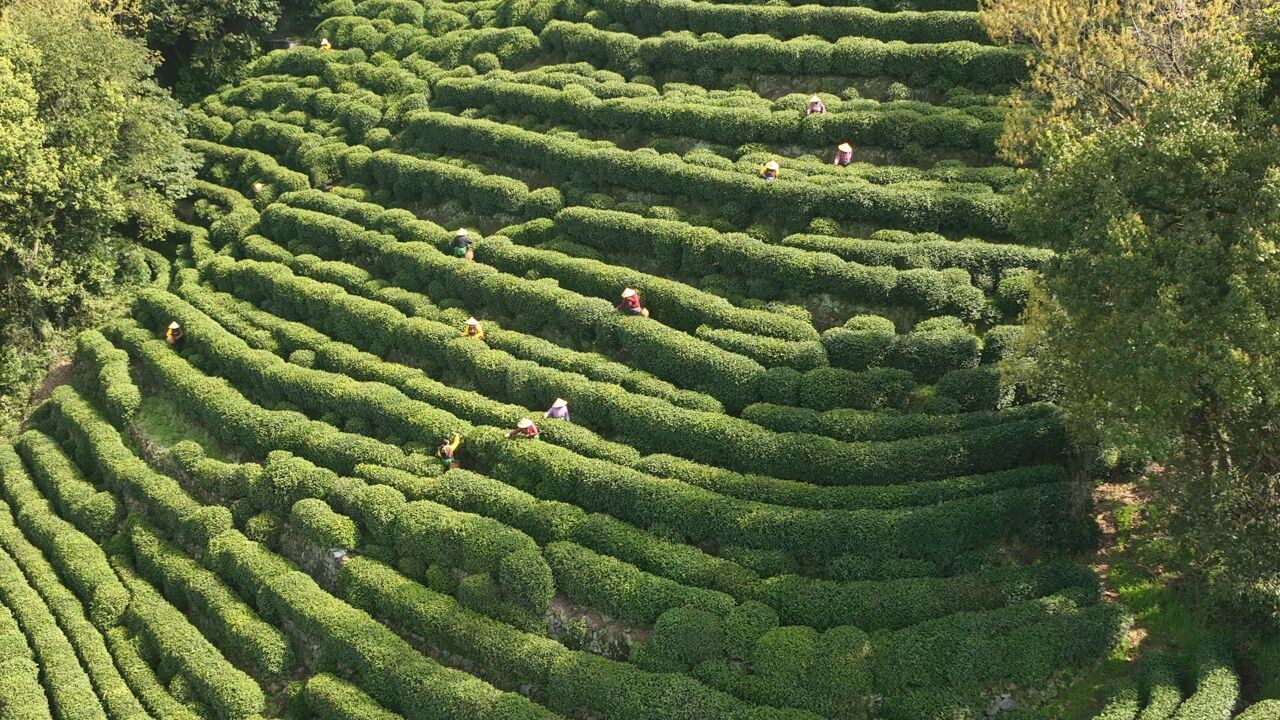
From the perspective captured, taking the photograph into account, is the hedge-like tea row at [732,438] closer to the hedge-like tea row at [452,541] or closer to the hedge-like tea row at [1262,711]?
the hedge-like tea row at [452,541]

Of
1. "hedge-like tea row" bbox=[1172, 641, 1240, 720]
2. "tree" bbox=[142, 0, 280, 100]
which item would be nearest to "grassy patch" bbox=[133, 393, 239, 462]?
"tree" bbox=[142, 0, 280, 100]

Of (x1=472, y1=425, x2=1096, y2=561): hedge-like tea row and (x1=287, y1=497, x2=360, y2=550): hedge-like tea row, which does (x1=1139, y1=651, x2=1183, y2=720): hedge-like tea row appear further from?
(x1=287, y1=497, x2=360, y2=550): hedge-like tea row

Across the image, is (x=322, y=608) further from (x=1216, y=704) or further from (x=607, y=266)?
(x=1216, y=704)

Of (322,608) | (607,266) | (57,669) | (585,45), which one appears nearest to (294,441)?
(322,608)

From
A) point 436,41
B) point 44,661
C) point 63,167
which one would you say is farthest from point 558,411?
point 436,41

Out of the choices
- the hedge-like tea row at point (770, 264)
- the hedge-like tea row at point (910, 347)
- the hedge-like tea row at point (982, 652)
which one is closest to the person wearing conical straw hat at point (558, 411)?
the hedge-like tea row at point (770, 264)
